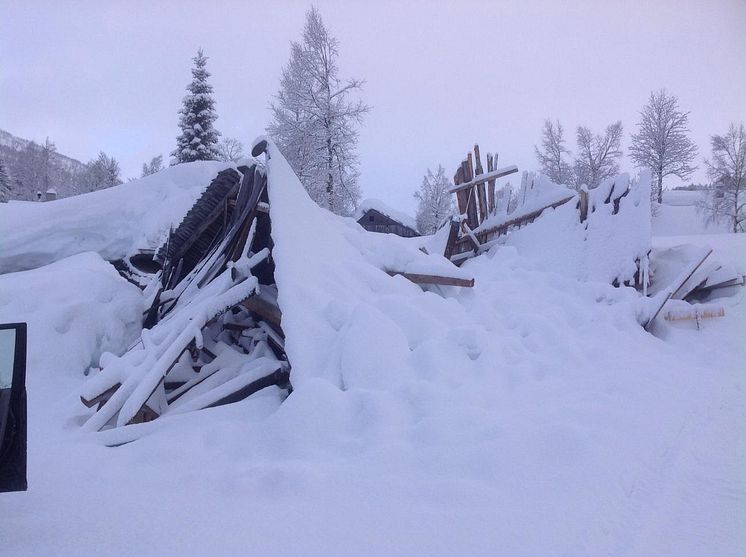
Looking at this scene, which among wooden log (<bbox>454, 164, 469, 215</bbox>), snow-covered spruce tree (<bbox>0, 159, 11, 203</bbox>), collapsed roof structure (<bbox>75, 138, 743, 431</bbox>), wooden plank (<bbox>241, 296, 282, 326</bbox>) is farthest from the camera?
snow-covered spruce tree (<bbox>0, 159, 11, 203</bbox>)

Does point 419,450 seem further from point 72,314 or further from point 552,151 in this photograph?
point 552,151

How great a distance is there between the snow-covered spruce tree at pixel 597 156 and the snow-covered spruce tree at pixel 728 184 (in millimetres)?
8071

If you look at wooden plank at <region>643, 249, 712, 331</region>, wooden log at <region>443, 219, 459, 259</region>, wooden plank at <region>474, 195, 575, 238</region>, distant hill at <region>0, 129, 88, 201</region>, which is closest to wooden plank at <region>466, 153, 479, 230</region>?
wooden plank at <region>474, 195, 575, 238</region>

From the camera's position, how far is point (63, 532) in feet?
6.08

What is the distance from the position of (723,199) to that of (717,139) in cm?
941

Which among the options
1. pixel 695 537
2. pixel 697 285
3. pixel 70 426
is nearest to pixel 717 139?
pixel 697 285

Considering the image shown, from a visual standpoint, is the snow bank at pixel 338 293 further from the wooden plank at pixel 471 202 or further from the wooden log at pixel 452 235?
the wooden plank at pixel 471 202

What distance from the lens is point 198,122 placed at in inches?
989

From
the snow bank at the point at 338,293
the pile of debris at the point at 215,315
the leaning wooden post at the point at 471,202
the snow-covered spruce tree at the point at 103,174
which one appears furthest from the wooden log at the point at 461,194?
the snow-covered spruce tree at the point at 103,174

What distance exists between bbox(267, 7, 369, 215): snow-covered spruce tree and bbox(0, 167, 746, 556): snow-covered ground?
1517 centimetres

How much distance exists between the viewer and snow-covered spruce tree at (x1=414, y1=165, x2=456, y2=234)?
116 feet

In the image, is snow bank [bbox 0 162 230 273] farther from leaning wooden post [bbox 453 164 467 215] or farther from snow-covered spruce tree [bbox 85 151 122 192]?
snow-covered spruce tree [bbox 85 151 122 192]

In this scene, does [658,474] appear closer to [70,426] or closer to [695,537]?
[695,537]

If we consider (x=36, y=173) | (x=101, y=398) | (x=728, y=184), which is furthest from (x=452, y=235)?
(x=36, y=173)
